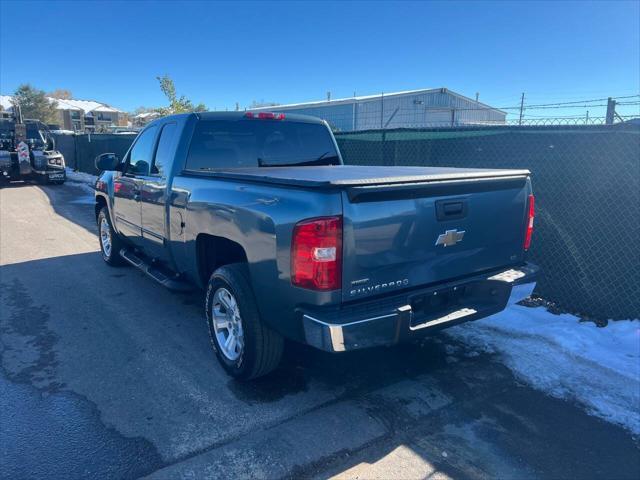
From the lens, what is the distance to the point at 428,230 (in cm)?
295

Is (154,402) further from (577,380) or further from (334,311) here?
(577,380)

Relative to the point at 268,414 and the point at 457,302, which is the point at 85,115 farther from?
the point at 457,302

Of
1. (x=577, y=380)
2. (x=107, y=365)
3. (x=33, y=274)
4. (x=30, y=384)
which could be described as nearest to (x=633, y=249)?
(x=577, y=380)

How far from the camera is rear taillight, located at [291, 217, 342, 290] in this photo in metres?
2.59

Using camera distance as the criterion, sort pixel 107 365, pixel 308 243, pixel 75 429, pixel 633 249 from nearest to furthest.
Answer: pixel 308 243 → pixel 75 429 → pixel 107 365 → pixel 633 249

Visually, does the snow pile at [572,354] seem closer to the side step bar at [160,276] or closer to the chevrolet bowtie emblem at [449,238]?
the chevrolet bowtie emblem at [449,238]

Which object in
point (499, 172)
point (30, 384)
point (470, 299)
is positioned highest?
point (499, 172)

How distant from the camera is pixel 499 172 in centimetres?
335

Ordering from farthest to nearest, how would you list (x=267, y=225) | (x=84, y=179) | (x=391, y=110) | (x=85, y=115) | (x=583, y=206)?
(x=85, y=115)
(x=391, y=110)
(x=84, y=179)
(x=583, y=206)
(x=267, y=225)

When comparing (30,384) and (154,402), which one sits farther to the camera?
(30,384)

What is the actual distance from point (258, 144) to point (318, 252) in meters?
2.30

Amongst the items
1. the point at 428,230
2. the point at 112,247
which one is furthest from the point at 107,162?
the point at 428,230

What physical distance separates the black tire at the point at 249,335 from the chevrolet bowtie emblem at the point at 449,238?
1288 millimetres

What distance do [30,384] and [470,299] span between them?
3.34m
